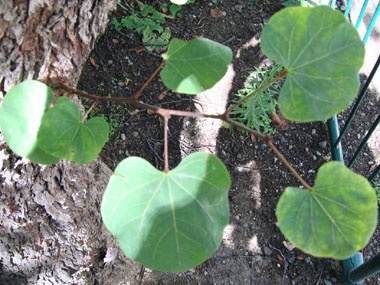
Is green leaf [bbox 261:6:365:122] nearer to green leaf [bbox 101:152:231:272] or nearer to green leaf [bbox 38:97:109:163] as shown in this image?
green leaf [bbox 101:152:231:272]

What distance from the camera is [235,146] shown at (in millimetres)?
2096

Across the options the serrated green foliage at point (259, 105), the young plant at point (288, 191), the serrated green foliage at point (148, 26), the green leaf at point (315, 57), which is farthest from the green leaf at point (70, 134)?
the serrated green foliage at point (148, 26)

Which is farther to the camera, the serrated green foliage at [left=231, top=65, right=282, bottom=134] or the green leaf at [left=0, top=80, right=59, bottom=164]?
the serrated green foliage at [left=231, top=65, right=282, bottom=134]

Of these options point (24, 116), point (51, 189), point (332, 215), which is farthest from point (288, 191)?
point (51, 189)

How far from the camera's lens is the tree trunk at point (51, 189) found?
1049mm

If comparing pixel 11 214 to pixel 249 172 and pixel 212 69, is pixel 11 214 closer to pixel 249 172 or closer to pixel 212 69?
pixel 212 69

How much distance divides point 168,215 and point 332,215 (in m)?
0.42

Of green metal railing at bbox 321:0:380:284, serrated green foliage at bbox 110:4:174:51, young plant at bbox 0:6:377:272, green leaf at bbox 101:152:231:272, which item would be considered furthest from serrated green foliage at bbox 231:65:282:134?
green leaf at bbox 101:152:231:272

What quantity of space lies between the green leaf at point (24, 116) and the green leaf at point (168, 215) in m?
0.30

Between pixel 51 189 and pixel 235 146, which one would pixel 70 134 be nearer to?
pixel 51 189

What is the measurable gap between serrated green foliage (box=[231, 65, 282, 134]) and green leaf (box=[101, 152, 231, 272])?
3.79 feet

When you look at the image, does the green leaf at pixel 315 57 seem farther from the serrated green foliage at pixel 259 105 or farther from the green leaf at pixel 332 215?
the serrated green foliage at pixel 259 105

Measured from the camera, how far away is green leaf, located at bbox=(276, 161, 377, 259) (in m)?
0.83

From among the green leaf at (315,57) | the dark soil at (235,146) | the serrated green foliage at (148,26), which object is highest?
the green leaf at (315,57)
